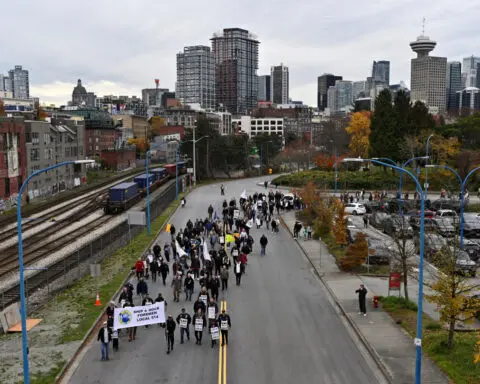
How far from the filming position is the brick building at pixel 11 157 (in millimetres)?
61625

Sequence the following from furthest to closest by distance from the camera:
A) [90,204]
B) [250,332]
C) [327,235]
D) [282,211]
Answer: [90,204]
[282,211]
[327,235]
[250,332]

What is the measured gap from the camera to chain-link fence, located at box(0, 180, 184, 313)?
85.5ft

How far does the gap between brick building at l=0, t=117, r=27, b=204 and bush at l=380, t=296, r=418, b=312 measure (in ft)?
150

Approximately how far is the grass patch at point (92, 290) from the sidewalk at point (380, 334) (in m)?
10.6

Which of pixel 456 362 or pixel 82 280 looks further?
pixel 82 280

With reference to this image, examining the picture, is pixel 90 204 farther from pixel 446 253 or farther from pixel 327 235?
pixel 446 253

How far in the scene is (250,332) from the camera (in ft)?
70.1

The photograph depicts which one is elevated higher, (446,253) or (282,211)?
(446,253)

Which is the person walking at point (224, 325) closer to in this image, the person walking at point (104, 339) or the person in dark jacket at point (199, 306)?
the person in dark jacket at point (199, 306)

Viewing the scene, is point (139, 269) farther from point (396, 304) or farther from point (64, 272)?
point (396, 304)

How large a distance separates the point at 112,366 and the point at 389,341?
9.82m

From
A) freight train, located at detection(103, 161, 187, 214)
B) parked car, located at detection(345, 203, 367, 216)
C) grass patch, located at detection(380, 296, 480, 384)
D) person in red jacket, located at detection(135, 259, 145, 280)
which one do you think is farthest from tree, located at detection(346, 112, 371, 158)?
grass patch, located at detection(380, 296, 480, 384)

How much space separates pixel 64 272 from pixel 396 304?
55.2 feet

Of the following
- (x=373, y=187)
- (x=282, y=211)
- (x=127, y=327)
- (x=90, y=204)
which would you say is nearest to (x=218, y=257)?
(x=127, y=327)
